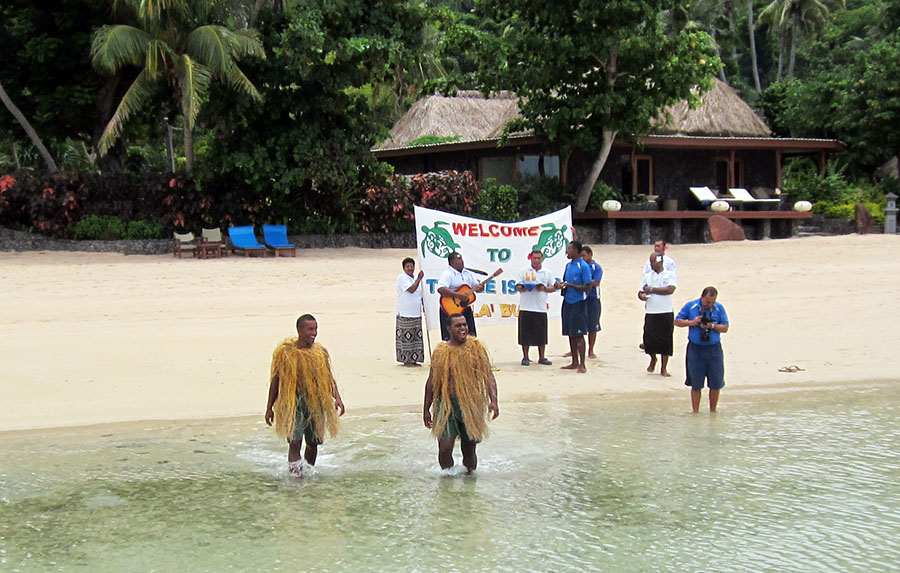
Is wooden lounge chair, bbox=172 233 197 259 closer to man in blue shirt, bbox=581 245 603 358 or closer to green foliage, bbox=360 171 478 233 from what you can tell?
green foliage, bbox=360 171 478 233

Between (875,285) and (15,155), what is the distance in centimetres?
2964

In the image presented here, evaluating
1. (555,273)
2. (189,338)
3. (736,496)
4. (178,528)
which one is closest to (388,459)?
(178,528)

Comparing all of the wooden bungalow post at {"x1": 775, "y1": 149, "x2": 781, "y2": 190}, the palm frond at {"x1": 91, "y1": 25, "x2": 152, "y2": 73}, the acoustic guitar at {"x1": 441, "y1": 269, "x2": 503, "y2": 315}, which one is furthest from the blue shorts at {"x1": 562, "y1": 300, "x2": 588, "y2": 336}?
the wooden bungalow post at {"x1": 775, "y1": 149, "x2": 781, "y2": 190}

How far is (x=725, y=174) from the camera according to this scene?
30484 mm

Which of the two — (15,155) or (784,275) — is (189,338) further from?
(15,155)

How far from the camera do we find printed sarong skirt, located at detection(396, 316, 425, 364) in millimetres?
11828

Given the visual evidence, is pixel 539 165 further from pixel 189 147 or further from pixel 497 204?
pixel 189 147

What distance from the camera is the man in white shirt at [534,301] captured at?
11.8 m

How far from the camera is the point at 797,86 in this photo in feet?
116

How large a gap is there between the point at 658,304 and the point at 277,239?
38.3 ft

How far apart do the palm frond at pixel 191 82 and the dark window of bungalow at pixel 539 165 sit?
10.2 metres

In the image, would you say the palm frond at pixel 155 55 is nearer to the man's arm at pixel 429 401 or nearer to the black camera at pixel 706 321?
the black camera at pixel 706 321

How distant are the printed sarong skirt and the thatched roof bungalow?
1557cm

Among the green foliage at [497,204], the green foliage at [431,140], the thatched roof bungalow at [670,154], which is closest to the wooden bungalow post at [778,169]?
the thatched roof bungalow at [670,154]
